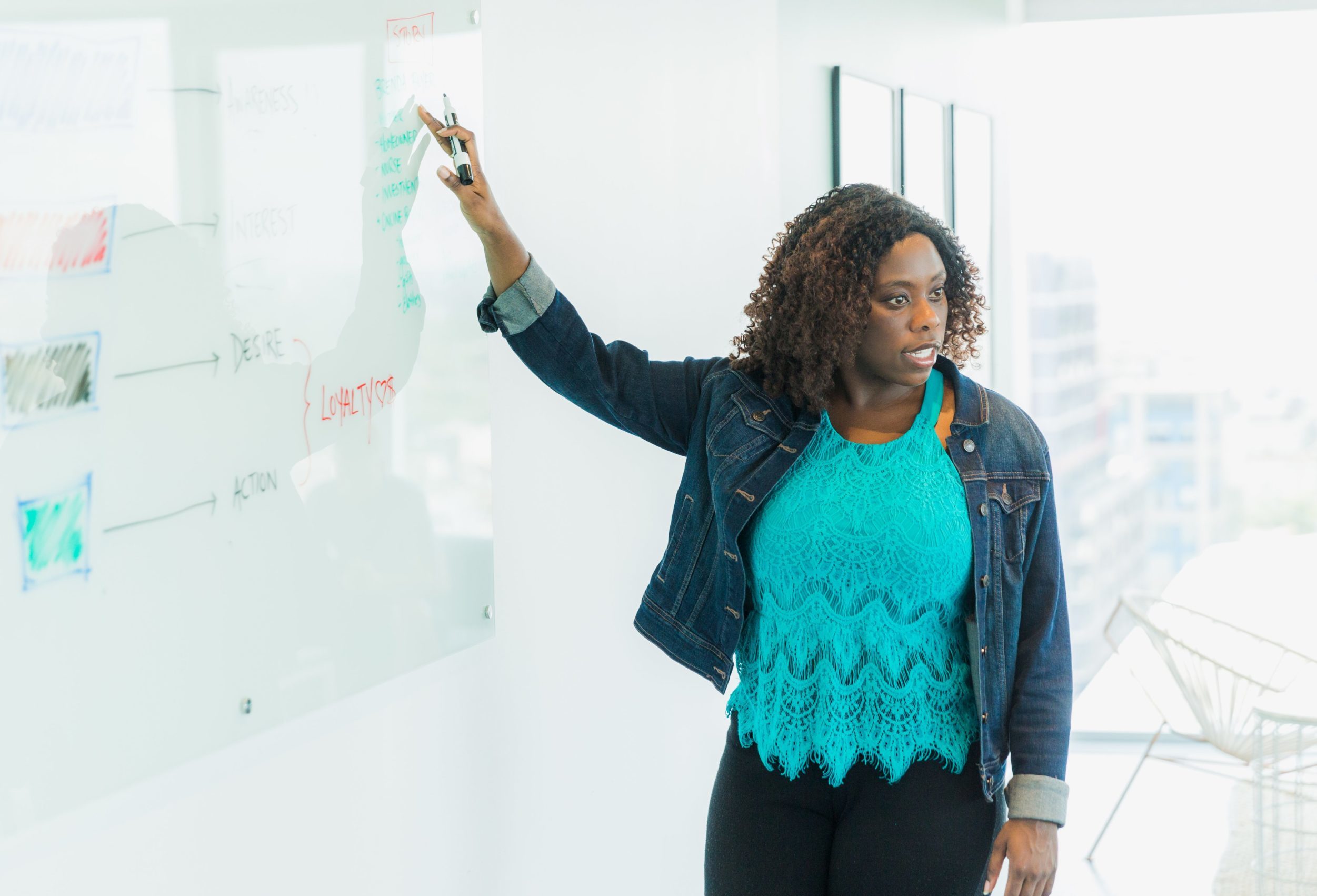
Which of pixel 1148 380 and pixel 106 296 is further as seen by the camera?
pixel 1148 380

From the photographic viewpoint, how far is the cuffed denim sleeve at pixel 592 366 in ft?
4.86

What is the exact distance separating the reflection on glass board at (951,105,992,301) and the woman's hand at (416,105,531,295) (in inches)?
103

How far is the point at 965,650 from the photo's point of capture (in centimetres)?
150

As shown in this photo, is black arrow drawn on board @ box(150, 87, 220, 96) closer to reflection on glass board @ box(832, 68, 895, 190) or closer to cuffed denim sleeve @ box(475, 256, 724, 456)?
A: cuffed denim sleeve @ box(475, 256, 724, 456)

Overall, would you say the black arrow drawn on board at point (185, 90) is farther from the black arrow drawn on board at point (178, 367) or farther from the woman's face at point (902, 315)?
the woman's face at point (902, 315)

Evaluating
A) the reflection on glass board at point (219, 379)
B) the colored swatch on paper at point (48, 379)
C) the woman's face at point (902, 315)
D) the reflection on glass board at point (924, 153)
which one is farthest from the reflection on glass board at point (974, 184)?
the colored swatch on paper at point (48, 379)

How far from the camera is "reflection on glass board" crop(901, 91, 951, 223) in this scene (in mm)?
3533

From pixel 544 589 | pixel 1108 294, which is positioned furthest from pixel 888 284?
pixel 1108 294

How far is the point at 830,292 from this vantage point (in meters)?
1.48

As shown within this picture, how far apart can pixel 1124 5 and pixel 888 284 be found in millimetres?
3239

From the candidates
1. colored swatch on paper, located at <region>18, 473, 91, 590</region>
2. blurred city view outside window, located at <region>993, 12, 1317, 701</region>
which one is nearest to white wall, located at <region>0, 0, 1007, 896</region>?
colored swatch on paper, located at <region>18, 473, 91, 590</region>

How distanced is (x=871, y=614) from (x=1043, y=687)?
0.25 m

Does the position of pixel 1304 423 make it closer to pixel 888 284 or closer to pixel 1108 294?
pixel 1108 294

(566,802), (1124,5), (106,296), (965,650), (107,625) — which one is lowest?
(566,802)
